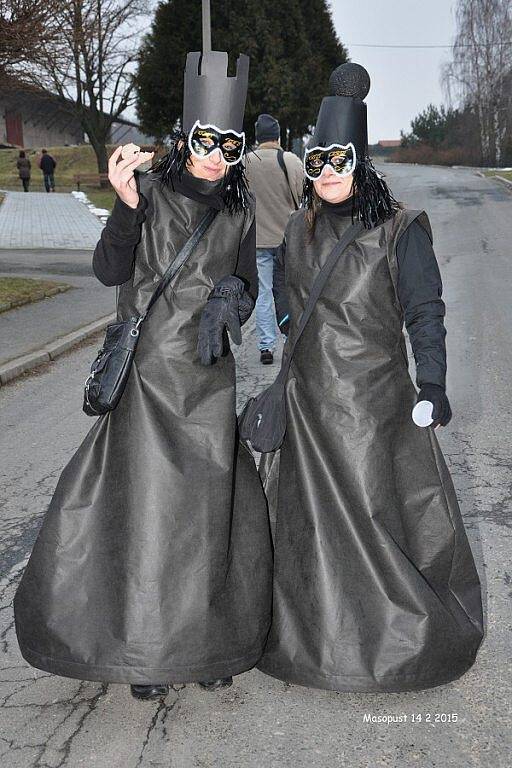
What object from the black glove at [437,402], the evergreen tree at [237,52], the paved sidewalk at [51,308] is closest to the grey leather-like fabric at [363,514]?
the black glove at [437,402]

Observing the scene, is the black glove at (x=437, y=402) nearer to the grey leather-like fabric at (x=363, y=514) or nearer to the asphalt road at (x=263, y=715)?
the grey leather-like fabric at (x=363, y=514)

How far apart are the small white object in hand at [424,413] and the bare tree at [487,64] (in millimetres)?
52662

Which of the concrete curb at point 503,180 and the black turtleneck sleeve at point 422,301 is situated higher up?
the black turtleneck sleeve at point 422,301

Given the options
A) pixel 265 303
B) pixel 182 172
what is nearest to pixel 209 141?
pixel 182 172

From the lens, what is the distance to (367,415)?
122 inches

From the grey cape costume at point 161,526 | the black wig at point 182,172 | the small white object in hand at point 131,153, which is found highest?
the small white object in hand at point 131,153

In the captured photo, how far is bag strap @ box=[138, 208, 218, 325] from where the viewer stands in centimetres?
310

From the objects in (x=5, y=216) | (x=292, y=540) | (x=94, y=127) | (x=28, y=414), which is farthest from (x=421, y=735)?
(x=94, y=127)

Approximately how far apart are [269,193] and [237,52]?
3218 cm

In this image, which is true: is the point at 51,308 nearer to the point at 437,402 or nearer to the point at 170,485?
the point at 170,485

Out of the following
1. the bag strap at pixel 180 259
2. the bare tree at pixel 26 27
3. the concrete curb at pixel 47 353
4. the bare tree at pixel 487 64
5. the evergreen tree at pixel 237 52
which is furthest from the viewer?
the bare tree at pixel 487 64

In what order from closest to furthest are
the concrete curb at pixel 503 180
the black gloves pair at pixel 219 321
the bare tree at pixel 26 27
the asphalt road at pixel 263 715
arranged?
the asphalt road at pixel 263 715
the black gloves pair at pixel 219 321
the bare tree at pixel 26 27
the concrete curb at pixel 503 180

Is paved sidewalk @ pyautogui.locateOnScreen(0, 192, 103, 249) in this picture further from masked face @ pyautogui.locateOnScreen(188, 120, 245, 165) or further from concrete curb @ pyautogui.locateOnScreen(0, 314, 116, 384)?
masked face @ pyautogui.locateOnScreen(188, 120, 245, 165)

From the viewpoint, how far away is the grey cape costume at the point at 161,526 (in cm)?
292
